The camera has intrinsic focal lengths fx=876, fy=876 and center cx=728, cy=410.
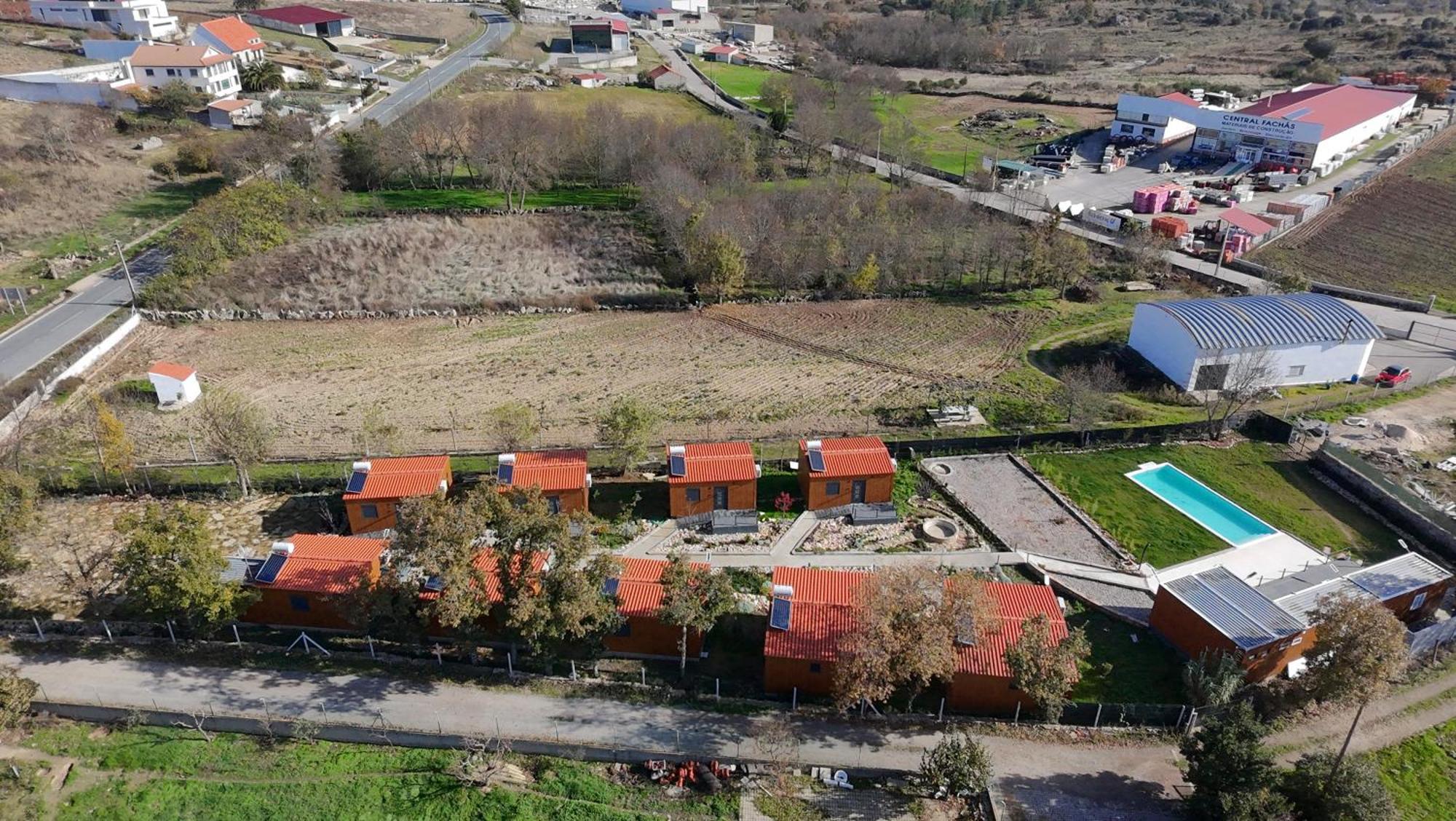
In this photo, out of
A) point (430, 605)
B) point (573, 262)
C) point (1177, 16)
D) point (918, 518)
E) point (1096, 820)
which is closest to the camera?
point (1096, 820)

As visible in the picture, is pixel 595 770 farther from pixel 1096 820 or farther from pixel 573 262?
pixel 573 262

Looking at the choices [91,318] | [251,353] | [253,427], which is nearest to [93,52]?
[91,318]

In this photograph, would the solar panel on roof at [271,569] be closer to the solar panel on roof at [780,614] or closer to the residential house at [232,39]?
the solar panel on roof at [780,614]

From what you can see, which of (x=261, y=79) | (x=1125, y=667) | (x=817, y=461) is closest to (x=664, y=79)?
(x=261, y=79)

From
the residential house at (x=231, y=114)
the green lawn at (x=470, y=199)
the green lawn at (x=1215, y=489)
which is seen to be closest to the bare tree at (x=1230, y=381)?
the green lawn at (x=1215, y=489)

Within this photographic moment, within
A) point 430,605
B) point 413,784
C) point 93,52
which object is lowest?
point 413,784

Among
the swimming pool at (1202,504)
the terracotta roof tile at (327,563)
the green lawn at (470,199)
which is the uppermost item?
the green lawn at (470,199)
